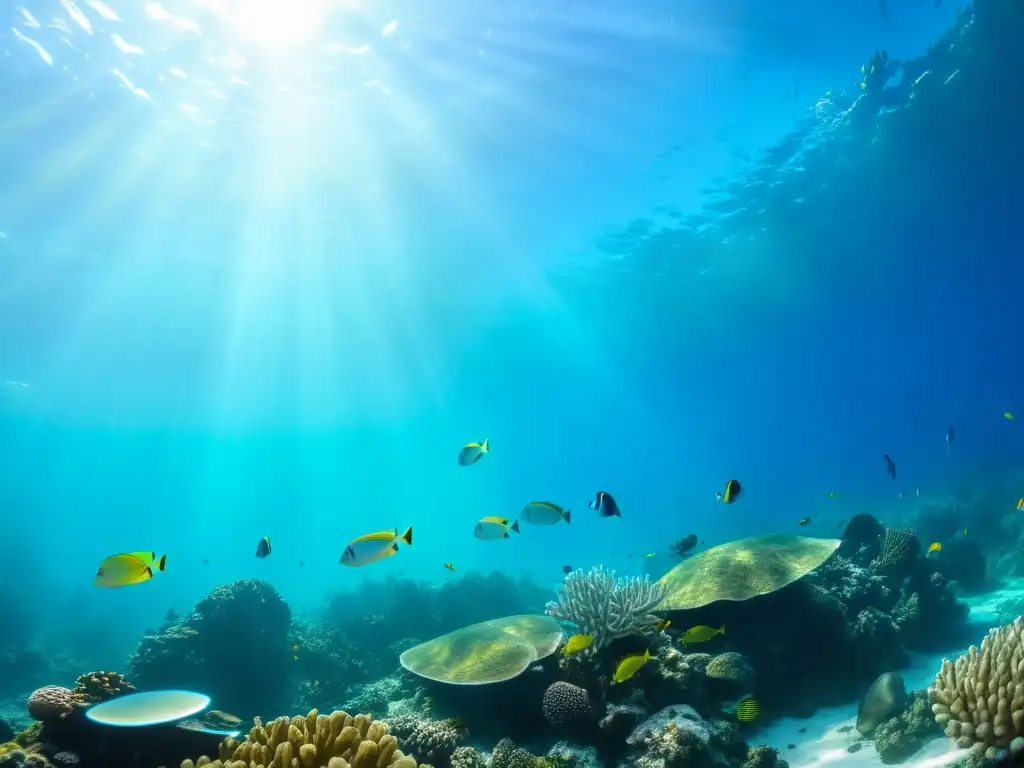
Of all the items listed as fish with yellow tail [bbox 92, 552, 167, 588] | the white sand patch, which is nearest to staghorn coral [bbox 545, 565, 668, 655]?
the white sand patch

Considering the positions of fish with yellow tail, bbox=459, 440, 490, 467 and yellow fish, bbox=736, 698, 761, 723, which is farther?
fish with yellow tail, bbox=459, 440, 490, 467

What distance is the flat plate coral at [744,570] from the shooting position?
274 inches

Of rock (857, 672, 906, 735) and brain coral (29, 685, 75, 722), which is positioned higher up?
brain coral (29, 685, 75, 722)

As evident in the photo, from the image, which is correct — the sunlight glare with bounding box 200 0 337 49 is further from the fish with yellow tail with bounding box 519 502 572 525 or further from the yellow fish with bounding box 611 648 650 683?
the yellow fish with bounding box 611 648 650 683

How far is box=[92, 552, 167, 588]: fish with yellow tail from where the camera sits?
426cm

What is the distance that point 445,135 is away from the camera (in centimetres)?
2458

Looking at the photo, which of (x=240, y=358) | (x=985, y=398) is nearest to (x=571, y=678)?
(x=240, y=358)

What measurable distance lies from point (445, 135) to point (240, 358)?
127ft

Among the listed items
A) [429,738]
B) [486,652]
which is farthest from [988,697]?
[429,738]

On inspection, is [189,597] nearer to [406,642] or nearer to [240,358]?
[240,358]

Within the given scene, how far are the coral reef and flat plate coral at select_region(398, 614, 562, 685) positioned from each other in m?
7.10

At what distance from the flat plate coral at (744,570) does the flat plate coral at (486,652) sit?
174 cm

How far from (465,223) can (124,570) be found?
29.5 m

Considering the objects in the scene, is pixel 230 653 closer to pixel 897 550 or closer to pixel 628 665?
pixel 628 665
